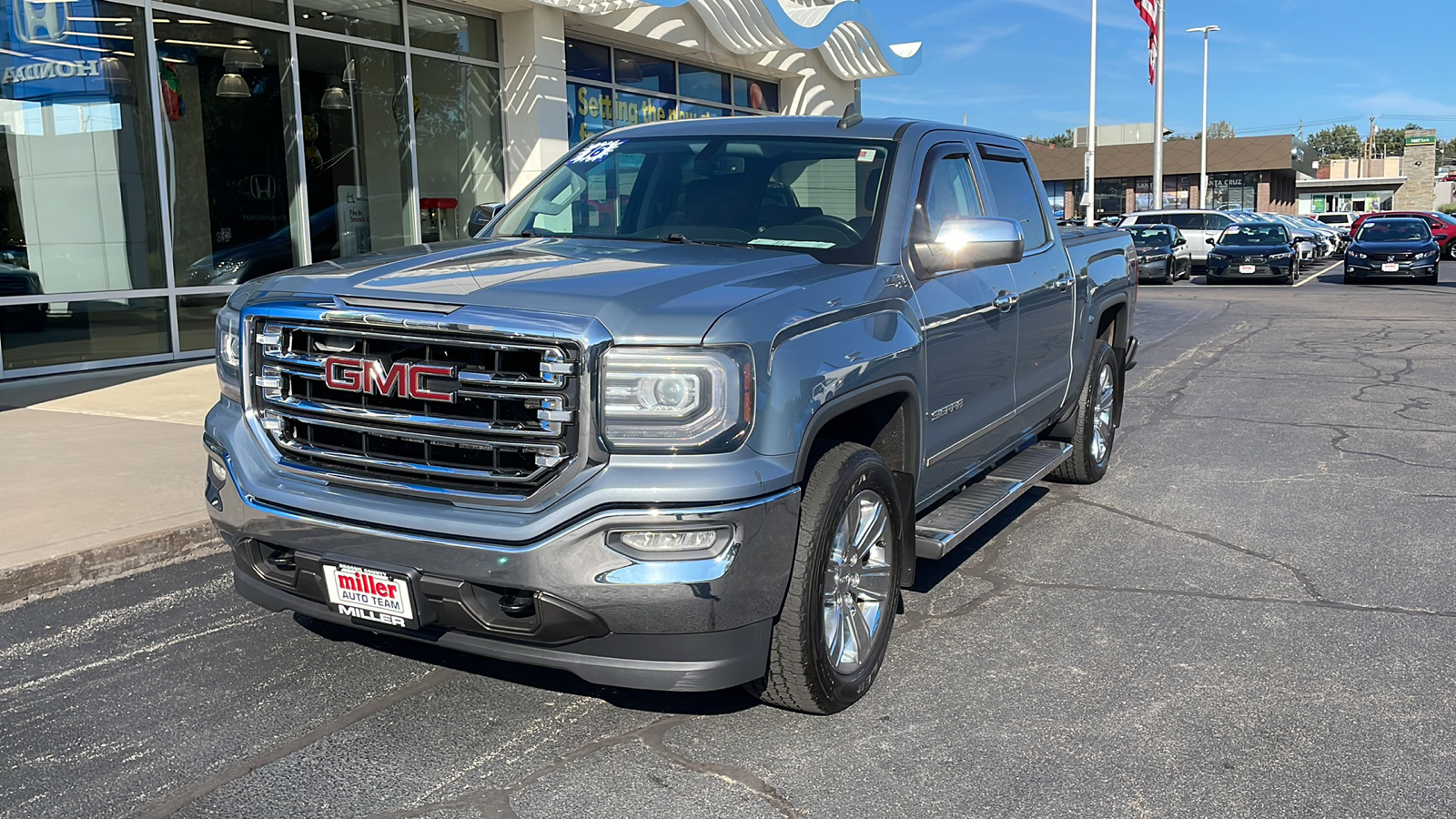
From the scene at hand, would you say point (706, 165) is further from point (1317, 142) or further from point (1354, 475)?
point (1317, 142)

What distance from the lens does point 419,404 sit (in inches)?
133

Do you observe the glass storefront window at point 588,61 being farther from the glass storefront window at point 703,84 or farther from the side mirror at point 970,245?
the side mirror at point 970,245

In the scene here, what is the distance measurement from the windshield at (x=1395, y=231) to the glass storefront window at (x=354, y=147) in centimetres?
2337

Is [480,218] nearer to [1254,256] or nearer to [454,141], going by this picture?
[454,141]

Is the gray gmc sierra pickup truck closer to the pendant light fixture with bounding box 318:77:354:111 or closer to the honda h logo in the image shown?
the honda h logo

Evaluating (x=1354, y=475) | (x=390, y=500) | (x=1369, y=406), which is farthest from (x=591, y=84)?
(x=390, y=500)

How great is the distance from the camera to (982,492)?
17.2 ft

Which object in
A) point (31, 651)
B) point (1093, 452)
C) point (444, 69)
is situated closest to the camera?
point (31, 651)

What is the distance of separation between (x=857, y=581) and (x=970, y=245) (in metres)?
1.36

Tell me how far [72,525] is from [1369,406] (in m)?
9.81

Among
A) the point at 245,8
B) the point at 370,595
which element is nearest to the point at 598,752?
the point at 370,595

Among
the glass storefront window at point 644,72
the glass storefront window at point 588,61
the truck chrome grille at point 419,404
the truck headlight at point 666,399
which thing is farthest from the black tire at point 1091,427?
the glass storefront window at point 644,72

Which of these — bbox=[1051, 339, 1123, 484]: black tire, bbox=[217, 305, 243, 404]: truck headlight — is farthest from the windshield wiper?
bbox=[1051, 339, 1123, 484]: black tire

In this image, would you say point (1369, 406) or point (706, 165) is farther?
point (1369, 406)
